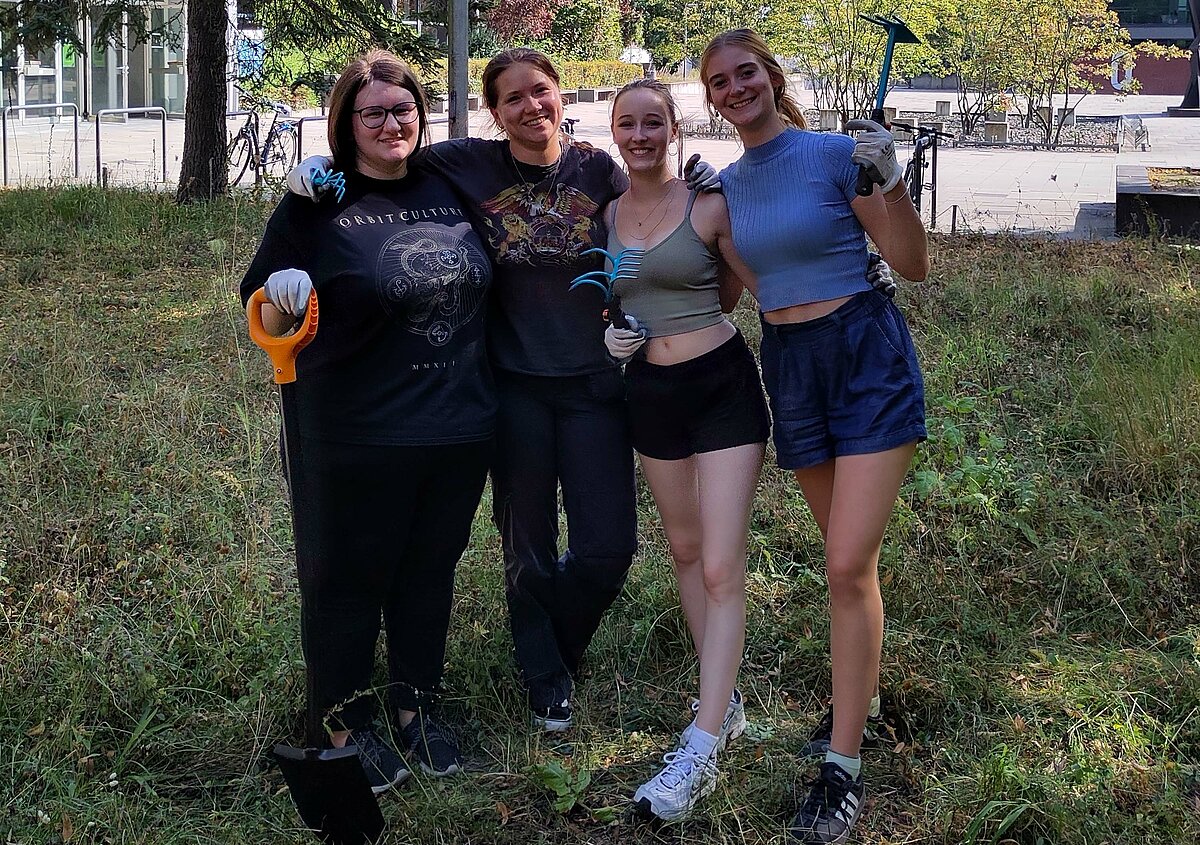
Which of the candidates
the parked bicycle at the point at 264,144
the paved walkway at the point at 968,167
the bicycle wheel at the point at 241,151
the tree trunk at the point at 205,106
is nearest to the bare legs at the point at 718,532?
the paved walkway at the point at 968,167

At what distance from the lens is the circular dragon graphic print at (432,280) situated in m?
3.16

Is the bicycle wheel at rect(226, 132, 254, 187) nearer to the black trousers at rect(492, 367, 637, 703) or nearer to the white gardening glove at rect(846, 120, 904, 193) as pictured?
the black trousers at rect(492, 367, 637, 703)

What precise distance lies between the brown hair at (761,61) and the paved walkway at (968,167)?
7097 millimetres

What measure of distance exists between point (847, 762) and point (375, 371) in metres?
1.57

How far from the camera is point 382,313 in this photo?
10.5ft

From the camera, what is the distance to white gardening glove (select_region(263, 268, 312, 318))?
9.55 feet

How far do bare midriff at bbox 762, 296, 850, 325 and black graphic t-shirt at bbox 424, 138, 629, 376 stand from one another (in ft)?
1.62

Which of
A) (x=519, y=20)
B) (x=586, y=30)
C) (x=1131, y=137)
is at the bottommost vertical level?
(x=1131, y=137)

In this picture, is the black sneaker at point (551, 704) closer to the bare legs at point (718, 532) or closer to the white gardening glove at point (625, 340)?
the bare legs at point (718, 532)

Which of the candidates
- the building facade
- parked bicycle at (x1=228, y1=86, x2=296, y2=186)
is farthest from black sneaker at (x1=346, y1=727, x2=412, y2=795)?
the building facade

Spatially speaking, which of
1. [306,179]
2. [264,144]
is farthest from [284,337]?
[264,144]

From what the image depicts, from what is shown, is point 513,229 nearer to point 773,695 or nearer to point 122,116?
point 773,695

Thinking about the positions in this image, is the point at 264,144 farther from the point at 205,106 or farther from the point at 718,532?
the point at 718,532

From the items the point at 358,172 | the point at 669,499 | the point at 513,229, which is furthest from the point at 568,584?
the point at 358,172
